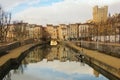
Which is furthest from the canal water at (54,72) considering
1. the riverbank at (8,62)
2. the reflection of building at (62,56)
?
the reflection of building at (62,56)

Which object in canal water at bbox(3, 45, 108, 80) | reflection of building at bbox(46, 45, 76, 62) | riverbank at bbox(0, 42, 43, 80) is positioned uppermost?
riverbank at bbox(0, 42, 43, 80)

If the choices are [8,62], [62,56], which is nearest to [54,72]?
[8,62]

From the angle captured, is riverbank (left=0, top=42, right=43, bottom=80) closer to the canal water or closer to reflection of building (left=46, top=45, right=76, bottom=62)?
Result: the canal water

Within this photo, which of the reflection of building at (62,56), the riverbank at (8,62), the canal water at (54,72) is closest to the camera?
the canal water at (54,72)

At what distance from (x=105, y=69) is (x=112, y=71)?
14.2 ft

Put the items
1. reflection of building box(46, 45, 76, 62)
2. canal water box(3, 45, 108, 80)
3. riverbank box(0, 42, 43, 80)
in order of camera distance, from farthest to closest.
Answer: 1. reflection of building box(46, 45, 76, 62)
2. riverbank box(0, 42, 43, 80)
3. canal water box(3, 45, 108, 80)

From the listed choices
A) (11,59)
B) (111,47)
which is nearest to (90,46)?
(111,47)

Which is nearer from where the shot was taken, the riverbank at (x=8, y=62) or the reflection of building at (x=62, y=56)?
the riverbank at (x=8, y=62)

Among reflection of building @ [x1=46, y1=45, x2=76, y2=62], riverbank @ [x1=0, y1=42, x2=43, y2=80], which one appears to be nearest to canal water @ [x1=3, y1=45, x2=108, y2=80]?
riverbank @ [x1=0, y1=42, x2=43, y2=80]

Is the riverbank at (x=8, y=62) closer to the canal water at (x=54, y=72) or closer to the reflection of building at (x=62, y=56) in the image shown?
the canal water at (x=54, y=72)

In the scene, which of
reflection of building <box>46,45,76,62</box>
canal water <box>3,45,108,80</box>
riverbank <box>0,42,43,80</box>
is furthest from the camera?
reflection of building <box>46,45,76,62</box>

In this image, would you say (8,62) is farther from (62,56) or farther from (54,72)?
(62,56)

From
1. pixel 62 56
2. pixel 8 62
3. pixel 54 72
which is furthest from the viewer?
pixel 62 56

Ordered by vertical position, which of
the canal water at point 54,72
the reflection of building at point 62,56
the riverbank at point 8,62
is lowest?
the reflection of building at point 62,56
